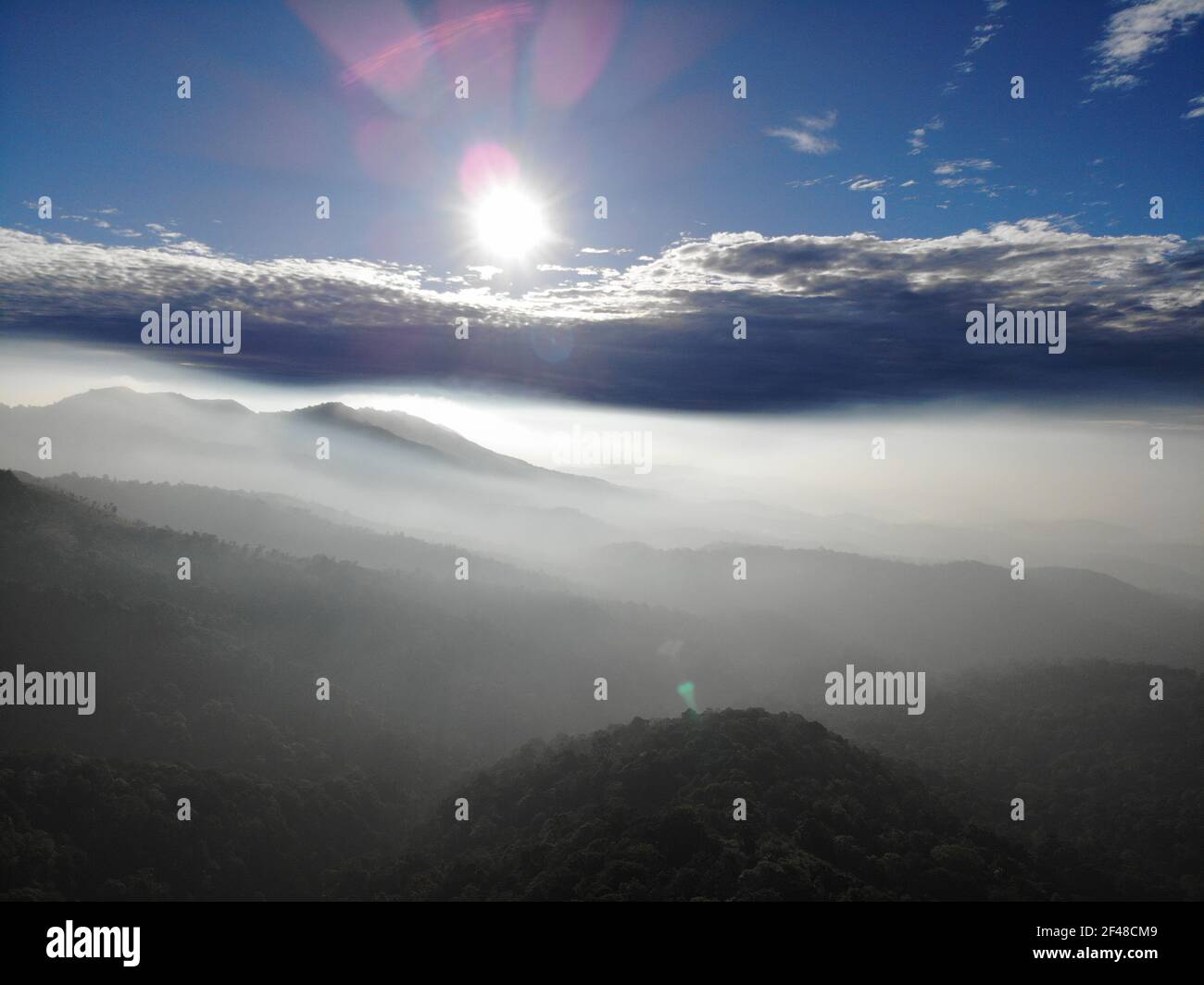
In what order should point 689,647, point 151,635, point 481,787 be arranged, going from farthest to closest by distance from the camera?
point 689,647, point 151,635, point 481,787

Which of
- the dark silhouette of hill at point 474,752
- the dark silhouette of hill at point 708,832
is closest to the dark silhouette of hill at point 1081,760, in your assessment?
the dark silhouette of hill at point 474,752

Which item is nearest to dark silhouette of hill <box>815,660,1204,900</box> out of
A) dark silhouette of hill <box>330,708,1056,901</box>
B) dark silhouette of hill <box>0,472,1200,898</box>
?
dark silhouette of hill <box>0,472,1200,898</box>

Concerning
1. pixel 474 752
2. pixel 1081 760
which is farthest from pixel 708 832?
pixel 1081 760

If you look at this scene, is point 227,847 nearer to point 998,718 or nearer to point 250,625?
point 250,625

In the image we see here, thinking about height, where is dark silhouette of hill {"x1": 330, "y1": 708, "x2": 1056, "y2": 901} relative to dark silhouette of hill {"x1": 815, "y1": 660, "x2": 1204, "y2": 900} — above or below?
above

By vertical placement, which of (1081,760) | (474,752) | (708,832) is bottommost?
(474,752)

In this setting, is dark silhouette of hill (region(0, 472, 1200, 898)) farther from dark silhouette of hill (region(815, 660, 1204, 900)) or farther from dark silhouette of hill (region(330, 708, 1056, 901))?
dark silhouette of hill (region(815, 660, 1204, 900))

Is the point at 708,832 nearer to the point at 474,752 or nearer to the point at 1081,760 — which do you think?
the point at 474,752

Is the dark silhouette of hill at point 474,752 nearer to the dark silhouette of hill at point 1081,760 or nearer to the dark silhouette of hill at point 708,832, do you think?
the dark silhouette of hill at point 708,832
